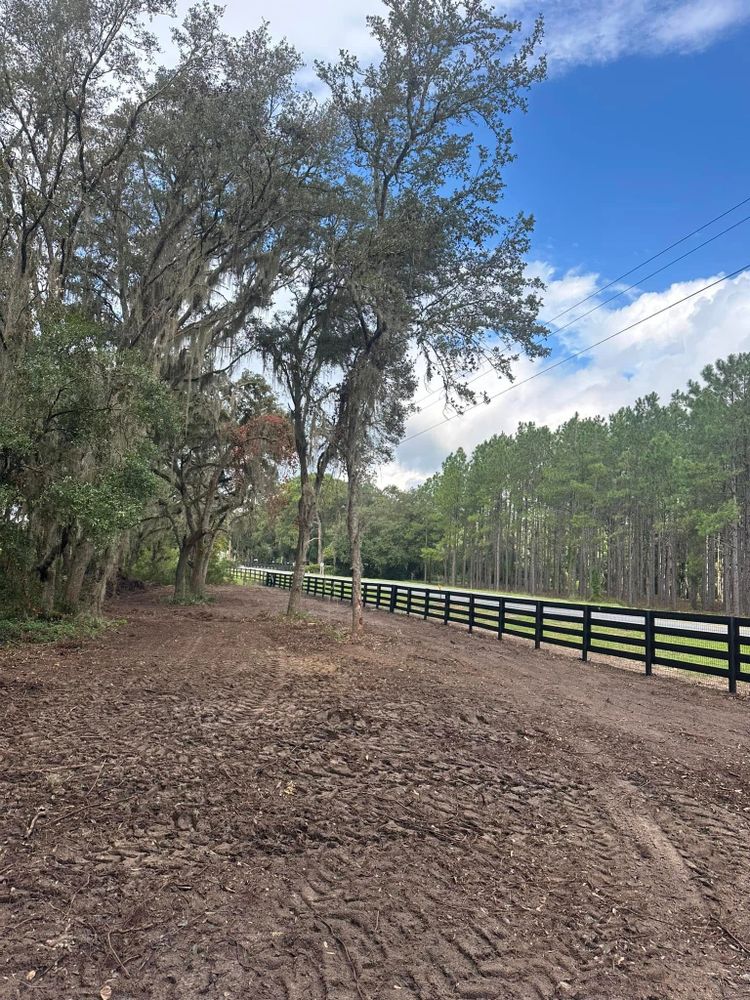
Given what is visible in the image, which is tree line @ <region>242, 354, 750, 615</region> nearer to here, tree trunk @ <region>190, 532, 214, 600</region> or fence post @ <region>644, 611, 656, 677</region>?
tree trunk @ <region>190, 532, 214, 600</region>

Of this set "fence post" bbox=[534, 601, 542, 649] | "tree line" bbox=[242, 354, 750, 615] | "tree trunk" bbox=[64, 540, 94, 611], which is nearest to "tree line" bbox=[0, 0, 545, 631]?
"tree trunk" bbox=[64, 540, 94, 611]

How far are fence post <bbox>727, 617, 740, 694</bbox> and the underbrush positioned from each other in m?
9.53

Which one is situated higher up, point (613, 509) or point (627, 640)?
point (613, 509)

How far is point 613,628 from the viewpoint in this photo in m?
9.44

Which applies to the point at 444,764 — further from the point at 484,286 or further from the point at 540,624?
the point at 484,286

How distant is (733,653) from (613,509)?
30.4m

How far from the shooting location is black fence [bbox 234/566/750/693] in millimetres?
7285

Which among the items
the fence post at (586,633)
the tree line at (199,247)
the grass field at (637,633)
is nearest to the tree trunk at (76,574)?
the tree line at (199,247)

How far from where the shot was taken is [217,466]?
55.1 ft

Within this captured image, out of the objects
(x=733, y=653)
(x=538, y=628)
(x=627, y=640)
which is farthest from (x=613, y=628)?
(x=733, y=653)

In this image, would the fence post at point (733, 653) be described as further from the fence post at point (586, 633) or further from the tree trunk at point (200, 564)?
the tree trunk at point (200, 564)

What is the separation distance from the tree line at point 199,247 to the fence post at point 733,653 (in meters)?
5.94

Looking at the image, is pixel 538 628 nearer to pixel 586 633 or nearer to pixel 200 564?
pixel 586 633

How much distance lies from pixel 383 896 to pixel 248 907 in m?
0.58
